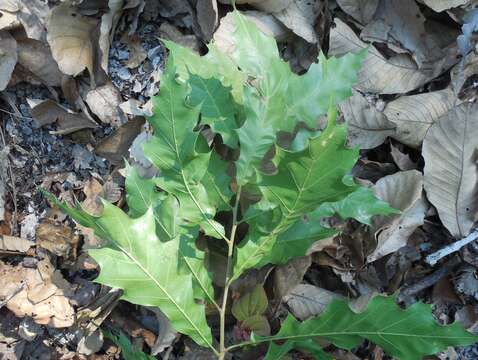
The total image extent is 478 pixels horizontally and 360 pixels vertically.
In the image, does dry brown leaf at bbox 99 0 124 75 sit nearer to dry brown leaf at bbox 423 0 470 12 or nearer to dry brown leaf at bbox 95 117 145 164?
dry brown leaf at bbox 95 117 145 164

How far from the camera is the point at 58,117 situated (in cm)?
145

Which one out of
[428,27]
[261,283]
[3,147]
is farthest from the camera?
[3,147]

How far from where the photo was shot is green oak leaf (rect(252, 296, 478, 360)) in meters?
1.04

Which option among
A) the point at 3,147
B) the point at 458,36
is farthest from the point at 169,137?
the point at 458,36

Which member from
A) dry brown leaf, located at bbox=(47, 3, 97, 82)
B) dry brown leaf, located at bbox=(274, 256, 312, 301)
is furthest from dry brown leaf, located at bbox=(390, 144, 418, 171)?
dry brown leaf, located at bbox=(47, 3, 97, 82)

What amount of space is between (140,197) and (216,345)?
0.40 m

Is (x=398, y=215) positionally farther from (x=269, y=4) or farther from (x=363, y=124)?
(x=269, y=4)

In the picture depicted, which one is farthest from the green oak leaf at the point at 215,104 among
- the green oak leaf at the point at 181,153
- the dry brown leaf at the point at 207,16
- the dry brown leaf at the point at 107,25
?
the dry brown leaf at the point at 107,25

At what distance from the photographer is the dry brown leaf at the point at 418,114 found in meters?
1.29

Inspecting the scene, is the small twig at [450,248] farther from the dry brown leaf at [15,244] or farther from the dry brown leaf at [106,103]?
the dry brown leaf at [15,244]

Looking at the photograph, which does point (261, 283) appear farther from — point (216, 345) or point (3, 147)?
point (3, 147)

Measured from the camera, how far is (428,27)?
136cm

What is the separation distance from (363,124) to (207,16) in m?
0.46

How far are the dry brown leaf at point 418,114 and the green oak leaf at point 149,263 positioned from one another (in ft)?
1.81
